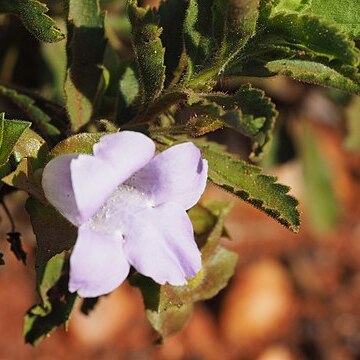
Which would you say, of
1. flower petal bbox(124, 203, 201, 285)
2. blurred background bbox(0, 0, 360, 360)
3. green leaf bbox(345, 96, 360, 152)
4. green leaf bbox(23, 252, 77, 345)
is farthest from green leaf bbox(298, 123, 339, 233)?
flower petal bbox(124, 203, 201, 285)

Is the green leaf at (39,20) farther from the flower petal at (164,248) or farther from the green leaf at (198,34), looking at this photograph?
the flower petal at (164,248)

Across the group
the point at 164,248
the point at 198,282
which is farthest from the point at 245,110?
the point at 198,282

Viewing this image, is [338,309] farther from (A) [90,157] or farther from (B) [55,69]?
(A) [90,157]

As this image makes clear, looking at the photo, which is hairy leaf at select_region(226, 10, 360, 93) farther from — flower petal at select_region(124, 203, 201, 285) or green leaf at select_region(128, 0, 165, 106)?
flower petal at select_region(124, 203, 201, 285)

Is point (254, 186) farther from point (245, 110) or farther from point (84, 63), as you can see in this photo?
point (84, 63)

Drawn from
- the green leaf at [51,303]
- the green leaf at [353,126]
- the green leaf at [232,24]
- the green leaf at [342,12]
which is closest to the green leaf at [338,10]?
the green leaf at [342,12]
